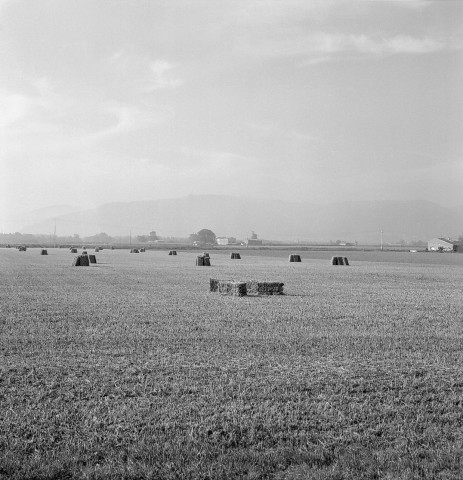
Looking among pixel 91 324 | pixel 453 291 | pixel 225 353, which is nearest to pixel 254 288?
pixel 453 291

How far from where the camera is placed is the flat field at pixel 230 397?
600 centimetres

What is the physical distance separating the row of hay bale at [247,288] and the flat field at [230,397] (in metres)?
7.10

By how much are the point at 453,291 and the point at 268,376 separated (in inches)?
771

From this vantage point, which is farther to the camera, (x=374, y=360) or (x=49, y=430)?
(x=374, y=360)

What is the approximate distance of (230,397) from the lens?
26.8 feet

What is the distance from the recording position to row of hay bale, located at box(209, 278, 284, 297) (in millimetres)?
24000

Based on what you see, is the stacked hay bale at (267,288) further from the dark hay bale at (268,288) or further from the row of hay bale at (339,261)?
the row of hay bale at (339,261)

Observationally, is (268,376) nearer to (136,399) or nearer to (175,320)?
(136,399)

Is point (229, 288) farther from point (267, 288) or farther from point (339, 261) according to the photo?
point (339, 261)

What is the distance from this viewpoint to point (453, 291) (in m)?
26.7

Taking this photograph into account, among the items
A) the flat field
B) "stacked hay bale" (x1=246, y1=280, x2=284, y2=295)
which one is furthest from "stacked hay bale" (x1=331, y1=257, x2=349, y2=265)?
the flat field

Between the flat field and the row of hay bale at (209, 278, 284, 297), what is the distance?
7105 mm

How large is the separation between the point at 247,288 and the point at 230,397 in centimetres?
1716

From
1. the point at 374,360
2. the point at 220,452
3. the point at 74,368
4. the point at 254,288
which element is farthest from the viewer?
the point at 254,288
